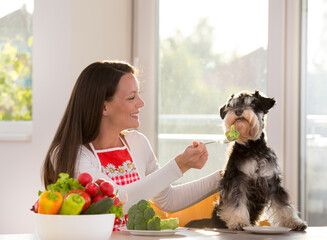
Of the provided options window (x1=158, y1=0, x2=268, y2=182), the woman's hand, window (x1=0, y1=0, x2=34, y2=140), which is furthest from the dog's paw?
window (x1=0, y1=0, x2=34, y2=140)

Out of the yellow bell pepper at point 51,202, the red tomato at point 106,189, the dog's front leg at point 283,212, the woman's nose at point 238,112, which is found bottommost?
the dog's front leg at point 283,212

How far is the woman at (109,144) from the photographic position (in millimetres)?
2400

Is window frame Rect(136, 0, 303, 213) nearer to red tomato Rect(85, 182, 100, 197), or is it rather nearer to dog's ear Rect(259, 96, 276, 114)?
dog's ear Rect(259, 96, 276, 114)

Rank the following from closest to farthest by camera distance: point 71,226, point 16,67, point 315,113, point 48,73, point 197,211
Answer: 1. point 71,226
2. point 197,211
3. point 315,113
4. point 48,73
5. point 16,67

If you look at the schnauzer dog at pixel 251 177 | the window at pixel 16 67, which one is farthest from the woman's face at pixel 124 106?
the window at pixel 16 67

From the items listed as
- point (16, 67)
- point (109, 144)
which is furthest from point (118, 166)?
point (16, 67)

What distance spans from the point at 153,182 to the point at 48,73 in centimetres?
145

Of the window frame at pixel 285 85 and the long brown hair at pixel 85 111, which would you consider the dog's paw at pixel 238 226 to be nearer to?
the long brown hair at pixel 85 111

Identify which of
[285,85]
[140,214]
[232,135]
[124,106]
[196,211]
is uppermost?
[285,85]

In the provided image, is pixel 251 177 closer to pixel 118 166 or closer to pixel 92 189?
pixel 118 166

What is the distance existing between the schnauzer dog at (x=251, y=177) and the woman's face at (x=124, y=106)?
1.42ft

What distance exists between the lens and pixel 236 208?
224 centimetres

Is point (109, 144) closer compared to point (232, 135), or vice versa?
point (232, 135)

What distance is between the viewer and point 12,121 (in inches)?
153
